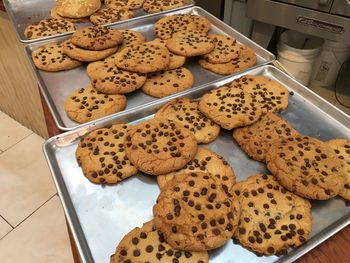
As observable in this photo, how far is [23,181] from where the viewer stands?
7.70 feet

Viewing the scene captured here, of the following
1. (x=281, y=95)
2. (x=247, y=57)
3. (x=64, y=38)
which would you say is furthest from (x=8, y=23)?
(x=281, y=95)

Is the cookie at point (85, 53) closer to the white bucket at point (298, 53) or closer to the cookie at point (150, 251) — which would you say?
the cookie at point (150, 251)

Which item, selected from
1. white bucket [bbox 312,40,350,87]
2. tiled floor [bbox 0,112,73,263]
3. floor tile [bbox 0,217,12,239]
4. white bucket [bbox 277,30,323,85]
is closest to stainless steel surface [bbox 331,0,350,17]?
white bucket [bbox 277,30,323,85]

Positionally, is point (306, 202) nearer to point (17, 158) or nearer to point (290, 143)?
point (290, 143)

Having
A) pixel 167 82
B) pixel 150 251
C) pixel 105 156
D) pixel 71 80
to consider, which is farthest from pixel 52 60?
pixel 150 251

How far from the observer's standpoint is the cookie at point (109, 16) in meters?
1.75

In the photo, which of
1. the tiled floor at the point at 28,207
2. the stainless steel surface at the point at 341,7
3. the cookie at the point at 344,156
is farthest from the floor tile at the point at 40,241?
the stainless steel surface at the point at 341,7

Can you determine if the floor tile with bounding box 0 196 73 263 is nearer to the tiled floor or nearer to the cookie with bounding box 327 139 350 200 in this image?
the tiled floor

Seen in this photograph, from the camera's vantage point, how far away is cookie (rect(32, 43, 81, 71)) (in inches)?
56.7

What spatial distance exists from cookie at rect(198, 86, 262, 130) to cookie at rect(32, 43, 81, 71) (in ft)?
2.17

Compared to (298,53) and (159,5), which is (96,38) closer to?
(159,5)

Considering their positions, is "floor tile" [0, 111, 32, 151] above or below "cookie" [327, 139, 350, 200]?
below

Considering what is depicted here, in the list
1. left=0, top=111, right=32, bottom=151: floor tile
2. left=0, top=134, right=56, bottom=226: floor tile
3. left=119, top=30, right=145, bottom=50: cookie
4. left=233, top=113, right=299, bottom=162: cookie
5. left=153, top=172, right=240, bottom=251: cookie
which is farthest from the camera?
left=0, top=111, right=32, bottom=151: floor tile

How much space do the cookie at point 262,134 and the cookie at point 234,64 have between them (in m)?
0.35
